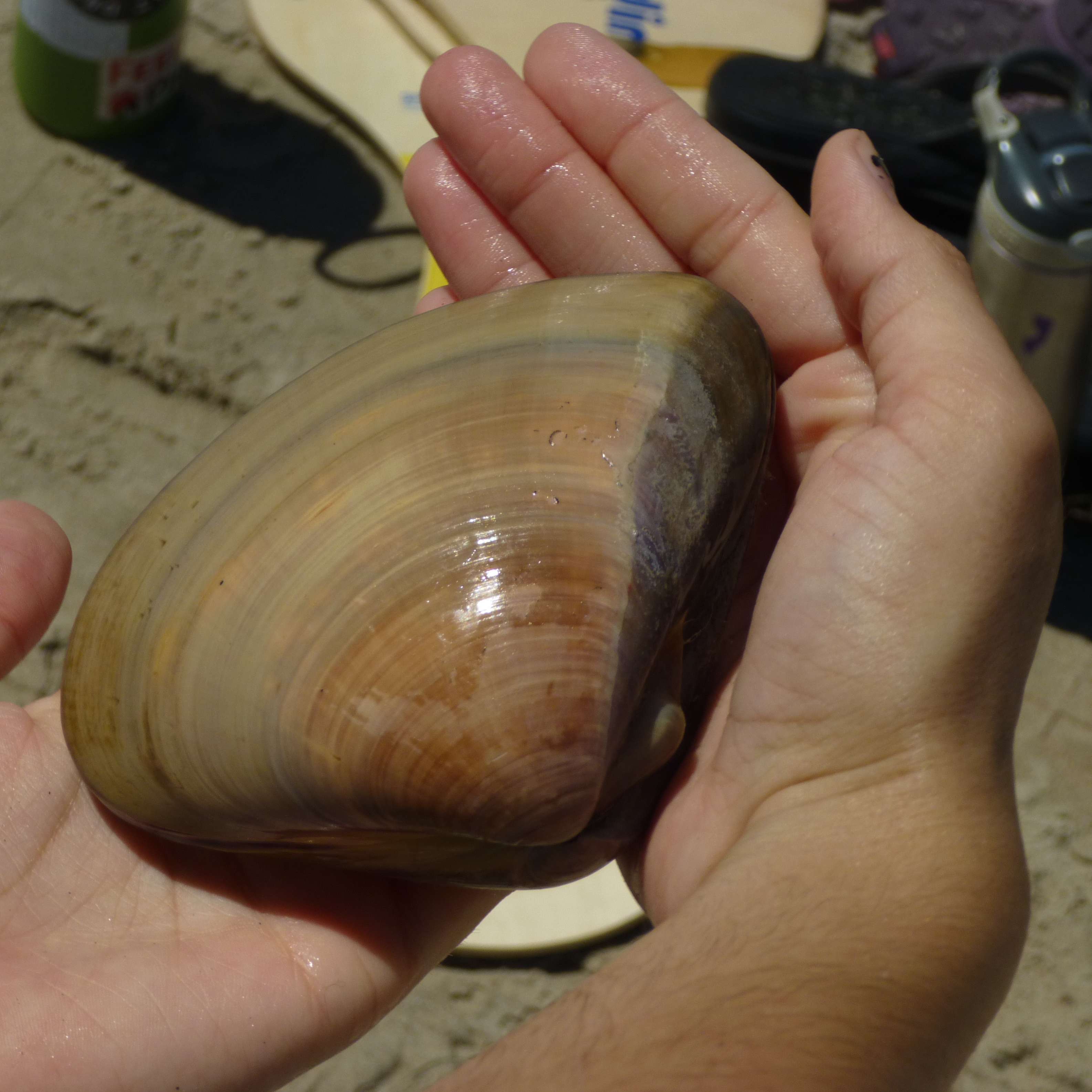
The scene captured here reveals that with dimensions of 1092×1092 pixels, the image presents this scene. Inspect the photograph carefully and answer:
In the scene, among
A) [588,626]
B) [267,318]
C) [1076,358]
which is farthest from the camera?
[267,318]

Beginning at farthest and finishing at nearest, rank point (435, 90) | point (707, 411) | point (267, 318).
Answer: point (267, 318), point (435, 90), point (707, 411)

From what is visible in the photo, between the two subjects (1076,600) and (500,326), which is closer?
(500,326)

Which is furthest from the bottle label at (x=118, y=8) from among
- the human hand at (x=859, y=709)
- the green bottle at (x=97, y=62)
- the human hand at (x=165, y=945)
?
the human hand at (x=859, y=709)

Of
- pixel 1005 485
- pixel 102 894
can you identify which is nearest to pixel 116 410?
pixel 102 894

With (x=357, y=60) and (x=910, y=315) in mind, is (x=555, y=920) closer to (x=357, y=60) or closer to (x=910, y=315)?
(x=910, y=315)

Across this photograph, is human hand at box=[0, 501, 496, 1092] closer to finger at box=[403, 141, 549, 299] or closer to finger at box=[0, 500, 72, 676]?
finger at box=[0, 500, 72, 676]

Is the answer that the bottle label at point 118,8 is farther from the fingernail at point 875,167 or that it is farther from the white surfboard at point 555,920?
the white surfboard at point 555,920

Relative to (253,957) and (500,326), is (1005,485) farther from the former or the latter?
(253,957)
